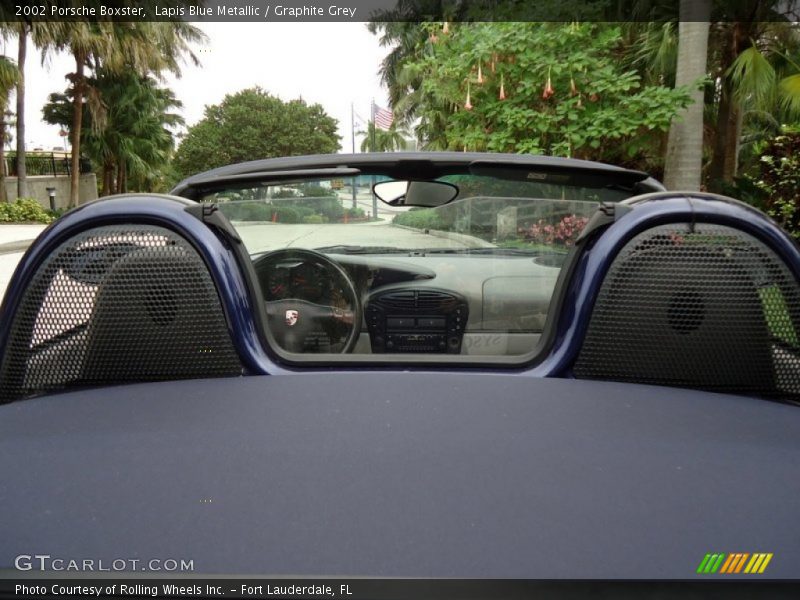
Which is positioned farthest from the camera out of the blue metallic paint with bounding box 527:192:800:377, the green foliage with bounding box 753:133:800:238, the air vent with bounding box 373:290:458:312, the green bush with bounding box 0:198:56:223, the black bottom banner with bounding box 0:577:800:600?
the green bush with bounding box 0:198:56:223

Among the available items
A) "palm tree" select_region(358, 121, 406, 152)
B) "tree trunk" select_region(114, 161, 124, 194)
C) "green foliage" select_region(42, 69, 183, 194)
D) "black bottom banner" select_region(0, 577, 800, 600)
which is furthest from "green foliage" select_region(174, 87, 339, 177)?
"black bottom banner" select_region(0, 577, 800, 600)

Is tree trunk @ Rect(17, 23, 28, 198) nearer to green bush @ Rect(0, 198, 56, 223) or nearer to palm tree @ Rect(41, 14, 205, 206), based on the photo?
palm tree @ Rect(41, 14, 205, 206)

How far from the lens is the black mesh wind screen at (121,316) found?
4.40 feet

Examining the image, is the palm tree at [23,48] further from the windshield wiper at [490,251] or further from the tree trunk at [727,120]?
the windshield wiper at [490,251]

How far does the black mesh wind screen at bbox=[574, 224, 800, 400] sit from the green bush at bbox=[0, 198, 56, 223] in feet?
88.4

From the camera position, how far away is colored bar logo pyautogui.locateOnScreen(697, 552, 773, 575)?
756 mm

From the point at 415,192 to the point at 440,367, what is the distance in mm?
980

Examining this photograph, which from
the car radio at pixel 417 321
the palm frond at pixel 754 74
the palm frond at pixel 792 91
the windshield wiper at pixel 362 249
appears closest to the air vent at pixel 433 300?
the car radio at pixel 417 321

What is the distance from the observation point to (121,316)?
134cm

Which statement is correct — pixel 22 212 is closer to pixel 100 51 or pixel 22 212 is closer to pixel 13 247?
pixel 100 51

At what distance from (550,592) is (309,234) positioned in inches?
82.1

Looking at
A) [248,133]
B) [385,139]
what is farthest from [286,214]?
[248,133]

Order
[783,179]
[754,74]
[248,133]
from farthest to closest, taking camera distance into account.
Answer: [248,133], [754,74], [783,179]

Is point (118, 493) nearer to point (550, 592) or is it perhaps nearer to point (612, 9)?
point (550, 592)
